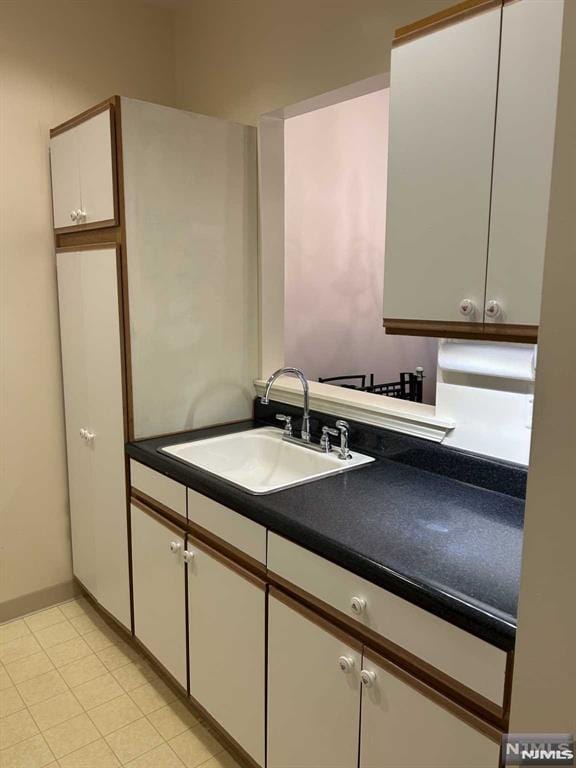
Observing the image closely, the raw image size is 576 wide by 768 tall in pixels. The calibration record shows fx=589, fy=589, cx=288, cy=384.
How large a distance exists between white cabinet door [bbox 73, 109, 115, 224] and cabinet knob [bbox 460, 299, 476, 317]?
1.35m

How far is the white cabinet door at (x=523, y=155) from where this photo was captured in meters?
1.15

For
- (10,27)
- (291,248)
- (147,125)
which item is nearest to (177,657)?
(147,125)

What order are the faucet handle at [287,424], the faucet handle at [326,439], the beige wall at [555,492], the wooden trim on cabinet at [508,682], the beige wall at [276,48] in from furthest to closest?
the faucet handle at [287,424]
the faucet handle at [326,439]
the beige wall at [276,48]
the wooden trim on cabinet at [508,682]
the beige wall at [555,492]

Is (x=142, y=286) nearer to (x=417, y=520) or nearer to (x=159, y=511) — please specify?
(x=159, y=511)

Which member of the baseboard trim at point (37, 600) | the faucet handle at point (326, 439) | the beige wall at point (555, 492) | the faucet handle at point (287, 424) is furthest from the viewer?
the baseboard trim at point (37, 600)

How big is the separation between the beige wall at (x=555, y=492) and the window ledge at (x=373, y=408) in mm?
1085

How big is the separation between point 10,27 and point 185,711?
2.70 meters

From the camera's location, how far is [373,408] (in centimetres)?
205

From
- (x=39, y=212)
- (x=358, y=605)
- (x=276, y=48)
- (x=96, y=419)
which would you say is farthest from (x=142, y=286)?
(x=358, y=605)

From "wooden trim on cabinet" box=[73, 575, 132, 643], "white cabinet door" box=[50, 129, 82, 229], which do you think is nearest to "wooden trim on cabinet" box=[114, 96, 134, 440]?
"white cabinet door" box=[50, 129, 82, 229]

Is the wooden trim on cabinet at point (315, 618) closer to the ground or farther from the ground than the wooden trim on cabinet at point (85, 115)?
closer to the ground

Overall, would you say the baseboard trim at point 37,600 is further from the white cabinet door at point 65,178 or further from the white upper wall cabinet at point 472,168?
the white upper wall cabinet at point 472,168

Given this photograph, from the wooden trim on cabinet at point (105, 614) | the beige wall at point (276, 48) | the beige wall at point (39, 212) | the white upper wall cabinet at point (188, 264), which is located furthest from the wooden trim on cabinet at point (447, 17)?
the wooden trim on cabinet at point (105, 614)

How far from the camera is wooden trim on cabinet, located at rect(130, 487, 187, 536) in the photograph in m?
1.98
